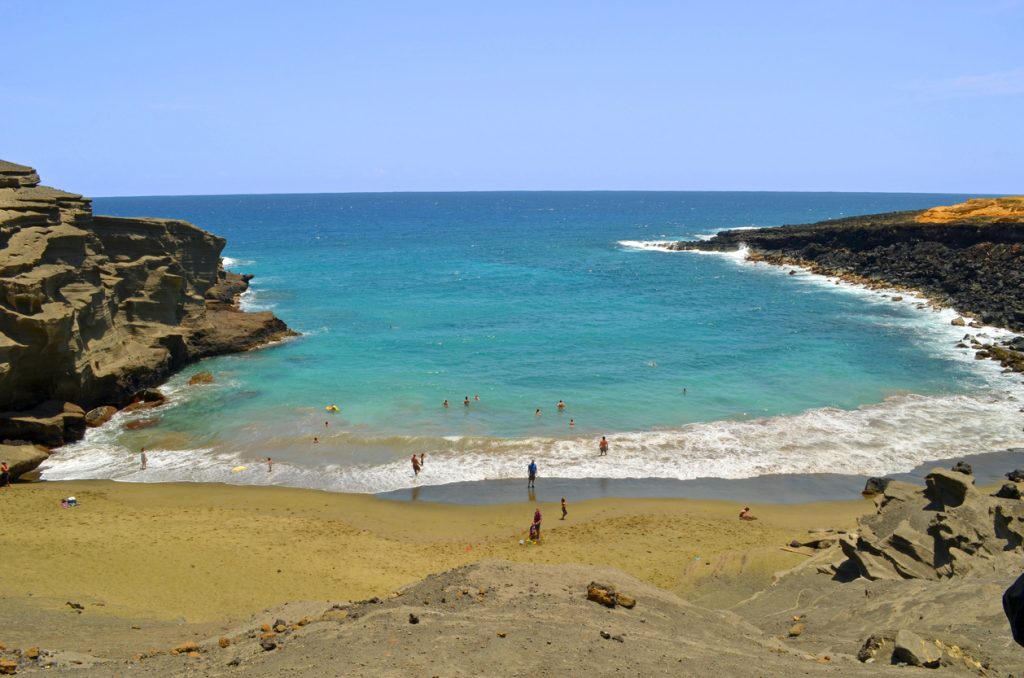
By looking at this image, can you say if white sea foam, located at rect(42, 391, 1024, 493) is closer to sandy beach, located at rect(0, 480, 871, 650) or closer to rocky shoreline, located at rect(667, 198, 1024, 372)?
sandy beach, located at rect(0, 480, 871, 650)

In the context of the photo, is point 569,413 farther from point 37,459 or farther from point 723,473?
point 37,459

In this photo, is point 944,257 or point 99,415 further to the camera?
point 944,257

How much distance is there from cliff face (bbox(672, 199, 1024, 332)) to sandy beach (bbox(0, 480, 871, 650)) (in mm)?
35342

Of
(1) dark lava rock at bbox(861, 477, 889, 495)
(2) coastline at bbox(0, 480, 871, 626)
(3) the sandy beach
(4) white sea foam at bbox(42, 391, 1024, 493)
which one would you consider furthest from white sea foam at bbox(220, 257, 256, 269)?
(1) dark lava rock at bbox(861, 477, 889, 495)

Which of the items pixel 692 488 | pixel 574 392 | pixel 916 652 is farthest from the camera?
pixel 574 392

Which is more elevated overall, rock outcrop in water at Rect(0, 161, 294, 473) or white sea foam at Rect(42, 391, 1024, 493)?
rock outcrop in water at Rect(0, 161, 294, 473)

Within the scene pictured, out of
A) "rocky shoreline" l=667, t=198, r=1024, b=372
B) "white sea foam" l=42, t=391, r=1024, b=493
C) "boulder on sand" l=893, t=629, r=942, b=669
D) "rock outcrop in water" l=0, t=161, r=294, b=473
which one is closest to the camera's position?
"boulder on sand" l=893, t=629, r=942, b=669

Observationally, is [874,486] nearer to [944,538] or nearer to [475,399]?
[944,538]

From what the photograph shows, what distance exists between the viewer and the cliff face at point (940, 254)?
5194 cm

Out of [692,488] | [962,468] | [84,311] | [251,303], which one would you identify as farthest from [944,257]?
[84,311]

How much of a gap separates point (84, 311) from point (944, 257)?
62.7m

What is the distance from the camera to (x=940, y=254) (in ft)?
206

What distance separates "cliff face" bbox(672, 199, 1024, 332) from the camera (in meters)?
51.9

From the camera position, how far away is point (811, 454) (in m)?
26.0
